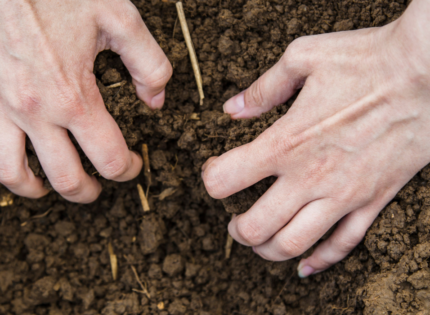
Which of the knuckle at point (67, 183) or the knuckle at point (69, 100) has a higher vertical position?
the knuckle at point (69, 100)

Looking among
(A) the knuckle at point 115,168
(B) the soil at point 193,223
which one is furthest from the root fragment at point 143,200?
(A) the knuckle at point 115,168

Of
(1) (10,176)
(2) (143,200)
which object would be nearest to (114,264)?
(2) (143,200)

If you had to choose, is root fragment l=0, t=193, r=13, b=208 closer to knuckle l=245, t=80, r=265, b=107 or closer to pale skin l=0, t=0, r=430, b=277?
pale skin l=0, t=0, r=430, b=277

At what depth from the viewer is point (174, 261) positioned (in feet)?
6.57

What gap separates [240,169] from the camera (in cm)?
159

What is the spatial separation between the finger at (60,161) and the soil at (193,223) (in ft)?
0.43

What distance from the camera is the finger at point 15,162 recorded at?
5.26ft

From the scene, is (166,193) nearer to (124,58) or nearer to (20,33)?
(124,58)

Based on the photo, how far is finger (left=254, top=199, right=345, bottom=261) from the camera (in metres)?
1.55

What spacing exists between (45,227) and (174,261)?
31.2 inches

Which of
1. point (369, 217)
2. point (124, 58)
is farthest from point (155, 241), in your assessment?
point (369, 217)

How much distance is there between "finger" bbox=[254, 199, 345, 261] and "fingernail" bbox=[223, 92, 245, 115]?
587mm

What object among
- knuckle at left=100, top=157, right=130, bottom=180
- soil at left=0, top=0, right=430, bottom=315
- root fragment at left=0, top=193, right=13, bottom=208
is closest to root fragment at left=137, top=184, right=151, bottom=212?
soil at left=0, top=0, right=430, bottom=315

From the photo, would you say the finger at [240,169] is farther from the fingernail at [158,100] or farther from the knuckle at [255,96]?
the fingernail at [158,100]
